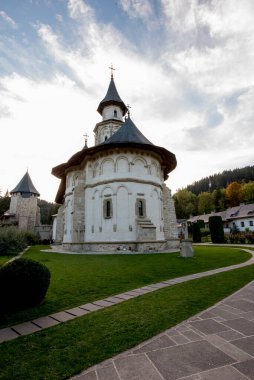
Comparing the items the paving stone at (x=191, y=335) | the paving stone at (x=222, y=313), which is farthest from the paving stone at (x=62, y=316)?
the paving stone at (x=222, y=313)

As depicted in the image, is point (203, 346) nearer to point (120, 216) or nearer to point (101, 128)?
point (120, 216)

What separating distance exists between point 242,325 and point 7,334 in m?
3.65

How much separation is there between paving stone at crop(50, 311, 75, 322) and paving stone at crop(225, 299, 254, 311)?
3.15 meters

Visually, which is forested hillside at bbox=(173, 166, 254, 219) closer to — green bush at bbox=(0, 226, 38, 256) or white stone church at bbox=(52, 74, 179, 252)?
white stone church at bbox=(52, 74, 179, 252)

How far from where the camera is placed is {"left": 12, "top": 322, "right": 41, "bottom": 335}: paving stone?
3336 mm

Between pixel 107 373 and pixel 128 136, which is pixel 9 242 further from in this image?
pixel 107 373

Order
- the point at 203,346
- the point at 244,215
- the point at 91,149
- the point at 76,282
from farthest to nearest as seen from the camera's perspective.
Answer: the point at 244,215 < the point at 91,149 < the point at 76,282 < the point at 203,346

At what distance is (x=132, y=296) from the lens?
505cm

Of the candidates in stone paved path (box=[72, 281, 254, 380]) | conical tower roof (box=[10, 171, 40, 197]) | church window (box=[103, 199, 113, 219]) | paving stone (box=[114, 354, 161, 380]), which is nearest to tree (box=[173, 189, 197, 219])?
conical tower roof (box=[10, 171, 40, 197])

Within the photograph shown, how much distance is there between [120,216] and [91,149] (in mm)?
6416

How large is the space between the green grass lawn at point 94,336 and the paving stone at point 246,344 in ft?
3.07

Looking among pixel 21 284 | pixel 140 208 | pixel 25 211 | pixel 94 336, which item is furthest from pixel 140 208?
pixel 25 211

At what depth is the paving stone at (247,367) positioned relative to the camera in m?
2.19

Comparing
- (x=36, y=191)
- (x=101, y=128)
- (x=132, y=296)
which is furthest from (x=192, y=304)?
(x=36, y=191)
